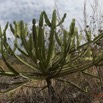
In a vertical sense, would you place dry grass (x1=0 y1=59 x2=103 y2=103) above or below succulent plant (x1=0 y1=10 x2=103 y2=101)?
below

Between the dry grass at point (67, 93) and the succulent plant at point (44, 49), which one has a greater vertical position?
the succulent plant at point (44, 49)

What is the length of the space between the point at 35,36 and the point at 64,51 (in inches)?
14.8

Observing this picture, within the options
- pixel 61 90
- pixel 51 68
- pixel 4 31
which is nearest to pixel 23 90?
pixel 61 90

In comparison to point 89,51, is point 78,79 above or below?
below

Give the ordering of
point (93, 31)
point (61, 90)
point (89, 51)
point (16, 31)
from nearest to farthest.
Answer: point (16, 31) → point (89, 51) → point (61, 90) → point (93, 31)

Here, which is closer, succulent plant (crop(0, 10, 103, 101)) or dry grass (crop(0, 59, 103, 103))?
succulent plant (crop(0, 10, 103, 101))

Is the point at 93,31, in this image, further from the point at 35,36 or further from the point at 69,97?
the point at 35,36

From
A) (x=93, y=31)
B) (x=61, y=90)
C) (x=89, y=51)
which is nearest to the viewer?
(x=89, y=51)

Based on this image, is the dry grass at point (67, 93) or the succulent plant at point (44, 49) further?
the dry grass at point (67, 93)

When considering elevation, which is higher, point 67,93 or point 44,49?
point 44,49

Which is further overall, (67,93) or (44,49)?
(67,93)

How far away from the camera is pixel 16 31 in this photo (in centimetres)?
374

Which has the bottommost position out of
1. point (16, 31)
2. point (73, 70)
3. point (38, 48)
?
point (73, 70)

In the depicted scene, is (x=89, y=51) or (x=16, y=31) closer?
(x=16, y=31)
